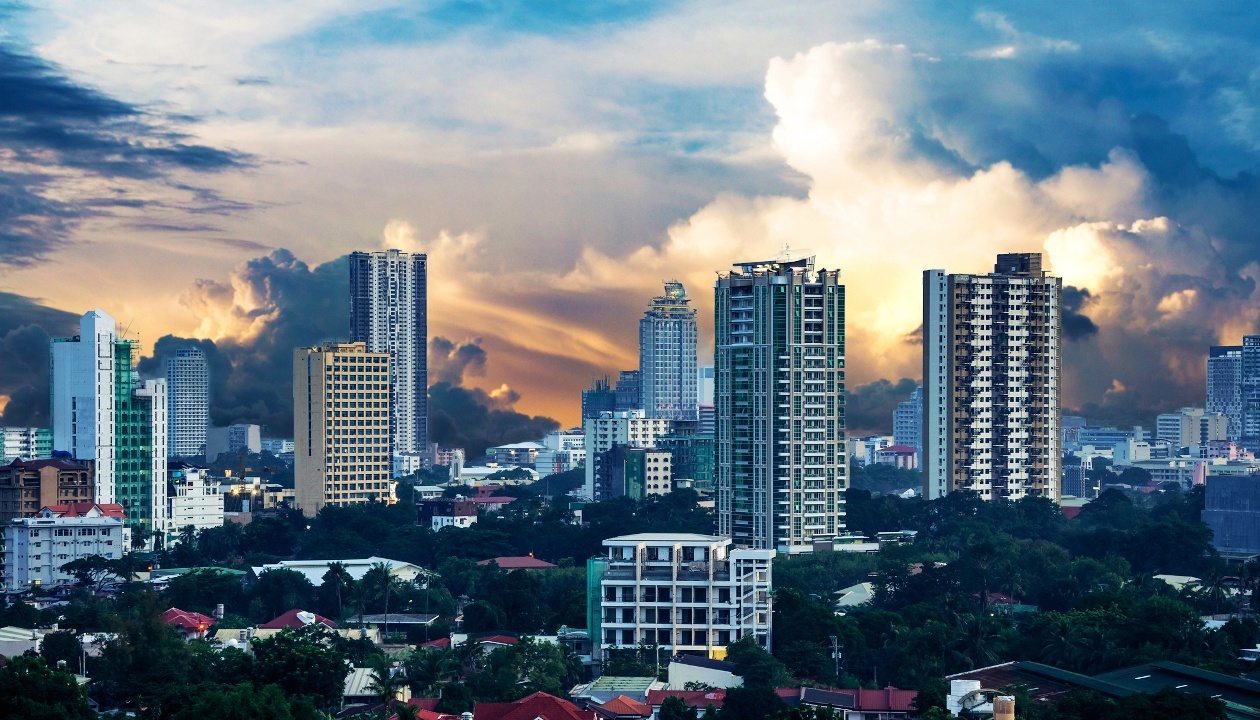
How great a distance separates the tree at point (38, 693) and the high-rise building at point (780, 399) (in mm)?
30912

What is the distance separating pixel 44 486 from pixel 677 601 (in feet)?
93.5

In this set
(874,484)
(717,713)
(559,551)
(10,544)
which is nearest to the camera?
(717,713)

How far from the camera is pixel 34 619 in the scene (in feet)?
137

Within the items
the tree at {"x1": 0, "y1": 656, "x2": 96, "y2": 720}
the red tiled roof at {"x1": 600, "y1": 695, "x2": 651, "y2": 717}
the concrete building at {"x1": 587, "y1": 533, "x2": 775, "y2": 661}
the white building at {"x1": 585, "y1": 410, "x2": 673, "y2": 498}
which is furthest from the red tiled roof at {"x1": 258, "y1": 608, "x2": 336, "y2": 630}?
the white building at {"x1": 585, "y1": 410, "x2": 673, "y2": 498}

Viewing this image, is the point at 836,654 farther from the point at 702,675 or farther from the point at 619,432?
the point at 619,432

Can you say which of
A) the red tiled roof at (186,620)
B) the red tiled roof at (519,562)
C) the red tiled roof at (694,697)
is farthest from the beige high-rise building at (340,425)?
the red tiled roof at (694,697)

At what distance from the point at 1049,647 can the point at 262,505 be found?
5150 centimetres

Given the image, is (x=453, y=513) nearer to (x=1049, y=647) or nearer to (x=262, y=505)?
(x=262, y=505)

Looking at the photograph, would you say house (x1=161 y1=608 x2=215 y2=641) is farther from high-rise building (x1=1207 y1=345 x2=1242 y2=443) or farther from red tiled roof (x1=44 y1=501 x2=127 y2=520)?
high-rise building (x1=1207 y1=345 x2=1242 y2=443)

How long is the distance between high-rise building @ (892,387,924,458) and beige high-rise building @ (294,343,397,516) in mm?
65671

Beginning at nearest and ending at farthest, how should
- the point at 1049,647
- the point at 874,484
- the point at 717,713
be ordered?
1. the point at 717,713
2. the point at 1049,647
3. the point at 874,484

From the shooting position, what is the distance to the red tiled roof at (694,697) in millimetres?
31406

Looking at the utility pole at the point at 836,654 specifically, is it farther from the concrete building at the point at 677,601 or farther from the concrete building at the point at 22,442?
the concrete building at the point at 22,442

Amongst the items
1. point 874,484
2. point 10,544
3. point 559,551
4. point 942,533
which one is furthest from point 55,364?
point 874,484
